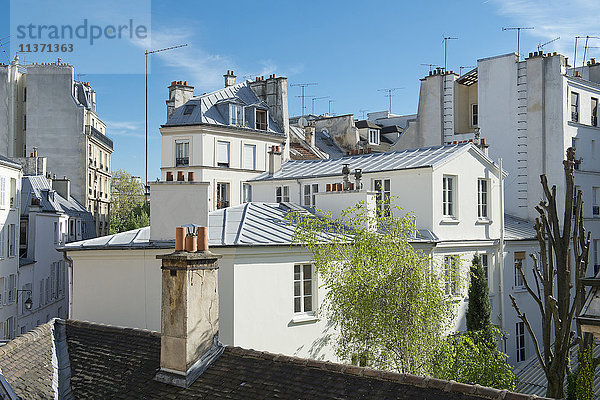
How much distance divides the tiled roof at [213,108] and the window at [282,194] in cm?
1127

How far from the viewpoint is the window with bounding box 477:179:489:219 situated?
77.6 ft

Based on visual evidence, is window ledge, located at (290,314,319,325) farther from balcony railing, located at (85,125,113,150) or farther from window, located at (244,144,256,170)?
balcony railing, located at (85,125,113,150)

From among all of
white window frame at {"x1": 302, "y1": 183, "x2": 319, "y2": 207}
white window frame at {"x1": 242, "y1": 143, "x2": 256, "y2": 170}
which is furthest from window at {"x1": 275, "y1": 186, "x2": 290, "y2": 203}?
white window frame at {"x1": 242, "y1": 143, "x2": 256, "y2": 170}

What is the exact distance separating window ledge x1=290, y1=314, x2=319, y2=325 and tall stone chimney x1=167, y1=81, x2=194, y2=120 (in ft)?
87.1

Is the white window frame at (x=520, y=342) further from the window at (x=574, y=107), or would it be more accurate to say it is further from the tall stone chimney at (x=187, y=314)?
the tall stone chimney at (x=187, y=314)

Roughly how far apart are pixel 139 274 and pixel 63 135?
108 feet

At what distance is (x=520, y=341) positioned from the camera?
25.1m

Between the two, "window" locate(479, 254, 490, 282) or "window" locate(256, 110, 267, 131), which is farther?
"window" locate(256, 110, 267, 131)

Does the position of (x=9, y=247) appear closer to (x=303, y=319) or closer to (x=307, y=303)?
(x=307, y=303)

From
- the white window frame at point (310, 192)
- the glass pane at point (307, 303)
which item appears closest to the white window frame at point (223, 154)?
the white window frame at point (310, 192)

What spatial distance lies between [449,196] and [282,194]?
7321 mm

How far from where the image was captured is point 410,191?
2183 centimetres

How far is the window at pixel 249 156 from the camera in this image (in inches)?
1497

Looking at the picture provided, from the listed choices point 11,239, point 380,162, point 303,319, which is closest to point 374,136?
point 380,162
